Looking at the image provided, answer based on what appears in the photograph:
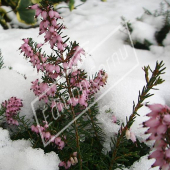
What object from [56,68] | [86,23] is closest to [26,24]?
[86,23]

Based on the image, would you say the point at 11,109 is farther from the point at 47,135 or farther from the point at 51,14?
the point at 51,14

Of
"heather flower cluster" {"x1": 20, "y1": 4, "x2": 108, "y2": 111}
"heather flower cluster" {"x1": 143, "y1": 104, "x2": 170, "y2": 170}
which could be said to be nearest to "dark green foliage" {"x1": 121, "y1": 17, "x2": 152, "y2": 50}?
"heather flower cluster" {"x1": 20, "y1": 4, "x2": 108, "y2": 111}

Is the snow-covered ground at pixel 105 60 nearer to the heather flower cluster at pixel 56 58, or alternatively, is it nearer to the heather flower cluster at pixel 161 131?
the heather flower cluster at pixel 56 58

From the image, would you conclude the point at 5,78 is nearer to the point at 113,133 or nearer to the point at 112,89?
the point at 112,89

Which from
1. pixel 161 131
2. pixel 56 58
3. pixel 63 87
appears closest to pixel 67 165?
pixel 63 87

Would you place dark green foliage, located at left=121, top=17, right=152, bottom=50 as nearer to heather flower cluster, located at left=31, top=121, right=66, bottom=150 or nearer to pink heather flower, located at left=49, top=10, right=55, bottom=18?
heather flower cluster, located at left=31, top=121, right=66, bottom=150

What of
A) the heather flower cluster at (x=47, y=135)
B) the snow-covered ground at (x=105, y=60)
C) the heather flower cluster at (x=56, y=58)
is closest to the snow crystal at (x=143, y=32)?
the snow-covered ground at (x=105, y=60)

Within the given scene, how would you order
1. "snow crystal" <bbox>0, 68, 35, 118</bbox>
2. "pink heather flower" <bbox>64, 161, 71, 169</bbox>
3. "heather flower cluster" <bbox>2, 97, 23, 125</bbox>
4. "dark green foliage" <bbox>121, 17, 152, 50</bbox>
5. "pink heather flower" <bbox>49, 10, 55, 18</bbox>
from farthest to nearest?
"dark green foliage" <bbox>121, 17, 152, 50</bbox> < "snow crystal" <bbox>0, 68, 35, 118</bbox> < "heather flower cluster" <bbox>2, 97, 23, 125</bbox> < "pink heather flower" <bbox>64, 161, 71, 169</bbox> < "pink heather flower" <bbox>49, 10, 55, 18</bbox>

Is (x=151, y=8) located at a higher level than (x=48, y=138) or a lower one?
lower
